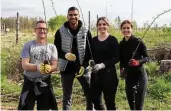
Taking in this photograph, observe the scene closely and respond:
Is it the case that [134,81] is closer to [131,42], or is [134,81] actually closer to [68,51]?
[131,42]

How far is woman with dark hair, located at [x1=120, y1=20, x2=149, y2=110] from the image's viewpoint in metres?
3.90

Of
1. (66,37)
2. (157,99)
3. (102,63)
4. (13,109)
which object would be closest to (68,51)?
(66,37)

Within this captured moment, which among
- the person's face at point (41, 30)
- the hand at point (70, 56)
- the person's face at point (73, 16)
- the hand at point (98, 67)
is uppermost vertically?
the person's face at point (73, 16)

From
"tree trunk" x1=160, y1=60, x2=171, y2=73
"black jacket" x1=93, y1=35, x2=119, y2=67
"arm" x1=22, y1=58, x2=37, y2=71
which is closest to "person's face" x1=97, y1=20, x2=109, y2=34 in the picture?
"black jacket" x1=93, y1=35, x2=119, y2=67

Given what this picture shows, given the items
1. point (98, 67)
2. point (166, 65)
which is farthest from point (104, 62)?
point (166, 65)

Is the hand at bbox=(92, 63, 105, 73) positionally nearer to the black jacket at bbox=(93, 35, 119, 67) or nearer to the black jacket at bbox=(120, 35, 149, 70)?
the black jacket at bbox=(93, 35, 119, 67)

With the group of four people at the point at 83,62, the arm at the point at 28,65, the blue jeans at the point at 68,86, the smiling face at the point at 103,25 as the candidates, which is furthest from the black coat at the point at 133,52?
the arm at the point at 28,65

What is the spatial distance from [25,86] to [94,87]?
808 millimetres

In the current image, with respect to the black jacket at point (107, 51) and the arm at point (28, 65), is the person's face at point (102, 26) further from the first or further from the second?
the arm at point (28, 65)

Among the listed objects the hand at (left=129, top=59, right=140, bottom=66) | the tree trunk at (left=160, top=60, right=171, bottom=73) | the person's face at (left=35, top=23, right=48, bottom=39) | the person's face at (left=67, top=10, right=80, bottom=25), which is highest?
the person's face at (left=67, top=10, right=80, bottom=25)

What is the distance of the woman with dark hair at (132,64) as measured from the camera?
390cm

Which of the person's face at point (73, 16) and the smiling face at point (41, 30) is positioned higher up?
the person's face at point (73, 16)

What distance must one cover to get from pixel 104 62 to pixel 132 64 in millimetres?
320

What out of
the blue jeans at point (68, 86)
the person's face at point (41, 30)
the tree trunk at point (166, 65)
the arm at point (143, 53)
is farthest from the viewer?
the tree trunk at point (166, 65)
